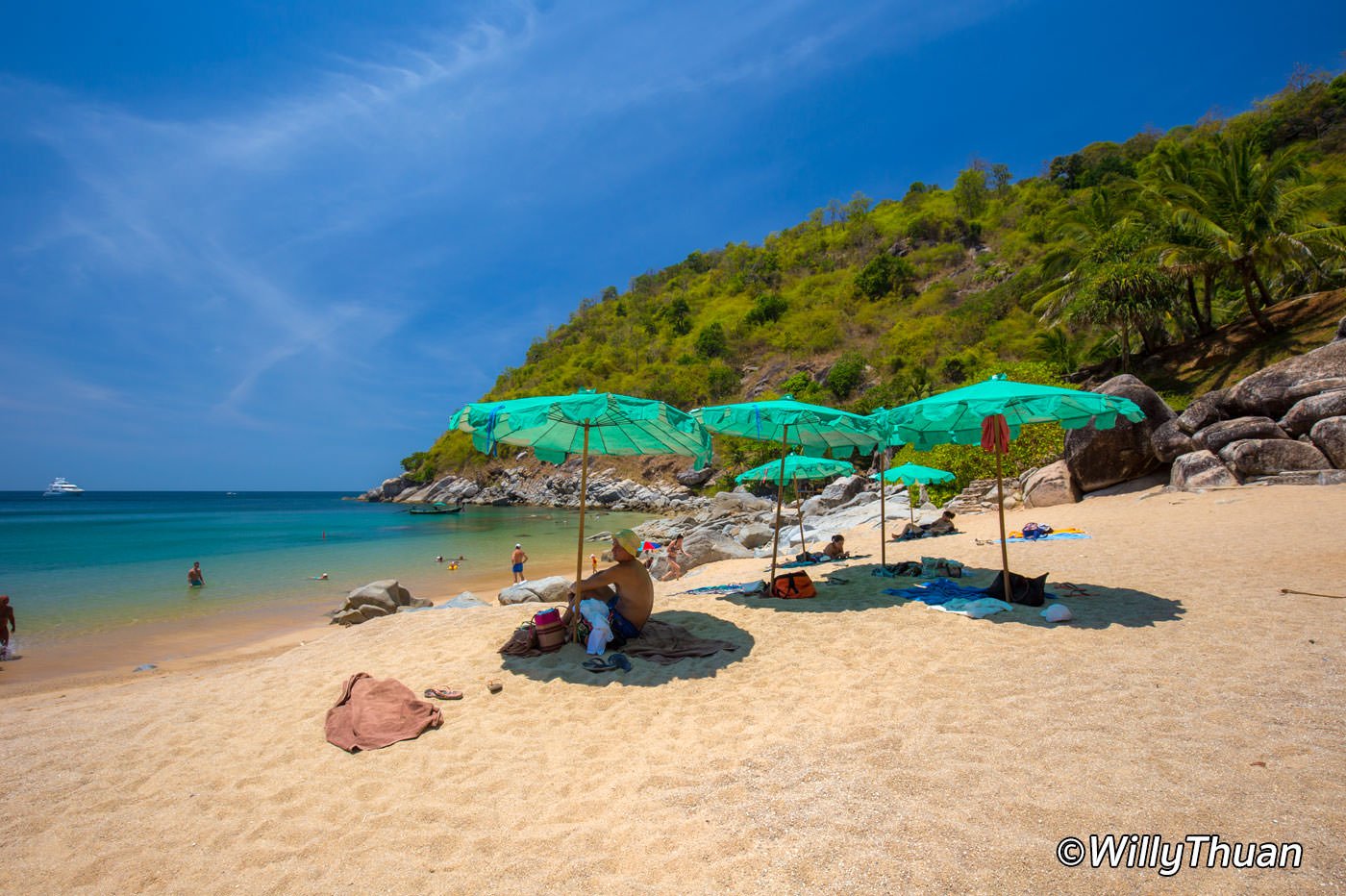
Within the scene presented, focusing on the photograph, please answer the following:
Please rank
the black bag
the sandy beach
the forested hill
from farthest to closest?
1. the forested hill
2. the black bag
3. the sandy beach

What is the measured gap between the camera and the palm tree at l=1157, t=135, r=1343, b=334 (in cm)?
1812

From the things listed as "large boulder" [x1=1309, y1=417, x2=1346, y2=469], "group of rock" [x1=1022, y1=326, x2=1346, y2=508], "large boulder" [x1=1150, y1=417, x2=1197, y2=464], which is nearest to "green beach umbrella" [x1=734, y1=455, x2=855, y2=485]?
"group of rock" [x1=1022, y1=326, x2=1346, y2=508]

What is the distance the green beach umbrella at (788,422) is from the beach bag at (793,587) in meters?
0.55

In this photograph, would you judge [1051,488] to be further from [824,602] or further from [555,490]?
[555,490]

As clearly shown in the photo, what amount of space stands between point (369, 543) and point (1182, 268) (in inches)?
1427

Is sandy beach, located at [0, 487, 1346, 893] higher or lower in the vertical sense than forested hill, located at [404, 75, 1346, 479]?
lower

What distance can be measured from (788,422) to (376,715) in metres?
5.53

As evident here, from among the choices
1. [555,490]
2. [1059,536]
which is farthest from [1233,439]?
[555,490]

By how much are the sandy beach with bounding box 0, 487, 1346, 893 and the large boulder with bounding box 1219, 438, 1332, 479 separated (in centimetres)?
832

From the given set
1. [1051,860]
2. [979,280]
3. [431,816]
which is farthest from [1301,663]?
[979,280]

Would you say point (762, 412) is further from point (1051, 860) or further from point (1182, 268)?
point (1182, 268)

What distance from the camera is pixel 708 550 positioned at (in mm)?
14734

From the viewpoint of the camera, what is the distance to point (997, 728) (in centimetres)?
374

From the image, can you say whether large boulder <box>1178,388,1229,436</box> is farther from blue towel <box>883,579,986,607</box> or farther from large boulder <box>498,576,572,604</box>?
large boulder <box>498,576,572,604</box>
